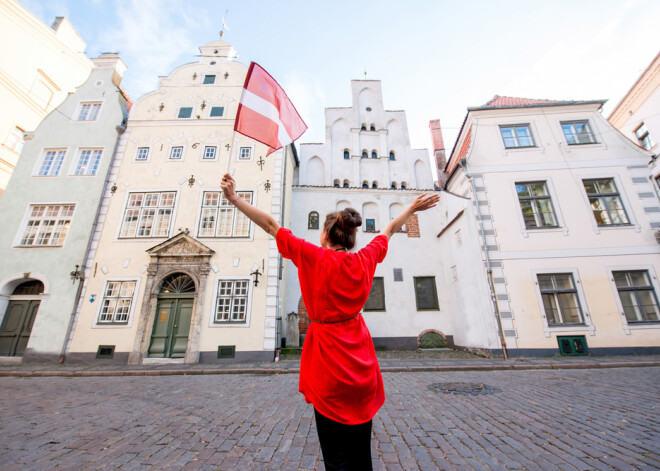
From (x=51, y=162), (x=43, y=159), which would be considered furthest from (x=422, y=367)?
(x=43, y=159)

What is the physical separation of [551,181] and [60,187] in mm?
22985

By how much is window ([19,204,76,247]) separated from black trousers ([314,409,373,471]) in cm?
1666

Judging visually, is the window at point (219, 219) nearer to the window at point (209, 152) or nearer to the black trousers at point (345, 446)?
the window at point (209, 152)

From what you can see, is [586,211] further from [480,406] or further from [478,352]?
[480,406]

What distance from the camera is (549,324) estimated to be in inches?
423

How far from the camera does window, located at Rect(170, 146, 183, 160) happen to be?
14.3 metres

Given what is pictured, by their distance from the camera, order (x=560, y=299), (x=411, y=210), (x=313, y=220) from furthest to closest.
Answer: (x=313, y=220), (x=560, y=299), (x=411, y=210)

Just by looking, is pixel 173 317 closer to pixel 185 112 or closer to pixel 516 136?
pixel 185 112

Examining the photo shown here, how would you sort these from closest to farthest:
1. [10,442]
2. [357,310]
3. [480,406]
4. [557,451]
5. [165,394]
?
[357,310] → [557,451] → [10,442] → [480,406] → [165,394]

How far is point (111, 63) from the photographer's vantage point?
54.3 ft

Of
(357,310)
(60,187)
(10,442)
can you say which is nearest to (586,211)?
(357,310)

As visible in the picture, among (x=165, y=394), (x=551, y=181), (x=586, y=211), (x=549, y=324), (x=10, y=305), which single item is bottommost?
(x=165, y=394)

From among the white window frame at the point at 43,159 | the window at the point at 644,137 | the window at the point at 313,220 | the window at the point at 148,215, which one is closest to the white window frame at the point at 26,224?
the white window frame at the point at 43,159

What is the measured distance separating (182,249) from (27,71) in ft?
60.0
